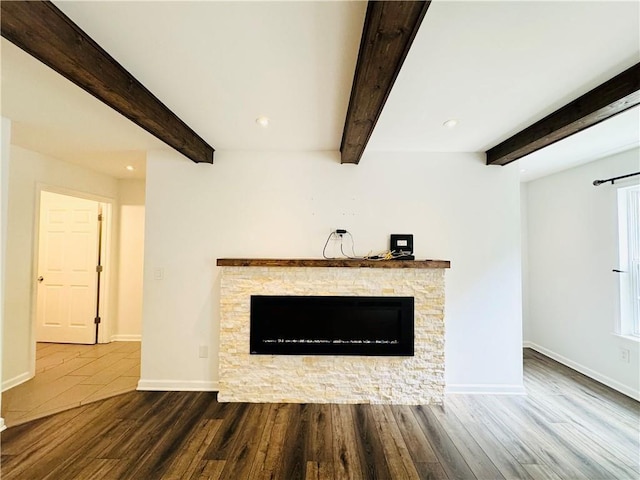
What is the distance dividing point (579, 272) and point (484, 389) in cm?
187

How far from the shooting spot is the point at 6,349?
2.86 m

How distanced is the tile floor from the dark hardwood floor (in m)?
0.19

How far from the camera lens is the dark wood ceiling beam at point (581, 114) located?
161 cm

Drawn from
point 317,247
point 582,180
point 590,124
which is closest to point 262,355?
point 317,247

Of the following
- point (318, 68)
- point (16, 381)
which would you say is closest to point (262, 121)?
point (318, 68)

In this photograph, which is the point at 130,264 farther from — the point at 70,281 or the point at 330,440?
the point at 330,440

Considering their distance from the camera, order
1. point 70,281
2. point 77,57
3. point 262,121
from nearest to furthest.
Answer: point 77,57, point 262,121, point 70,281

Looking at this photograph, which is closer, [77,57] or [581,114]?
[77,57]

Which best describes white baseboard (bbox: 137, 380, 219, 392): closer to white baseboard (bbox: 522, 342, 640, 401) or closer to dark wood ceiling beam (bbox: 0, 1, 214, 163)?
dark wood ceiling beam (bbox: 0, 1, 214, 163)

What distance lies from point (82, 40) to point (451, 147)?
110 inches

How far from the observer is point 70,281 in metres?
4.13

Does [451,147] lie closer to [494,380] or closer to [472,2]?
[472,2]

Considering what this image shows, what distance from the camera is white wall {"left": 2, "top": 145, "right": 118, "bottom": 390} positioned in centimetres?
290

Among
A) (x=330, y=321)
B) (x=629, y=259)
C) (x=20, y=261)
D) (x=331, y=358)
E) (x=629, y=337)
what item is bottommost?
(x=331, y=358)
